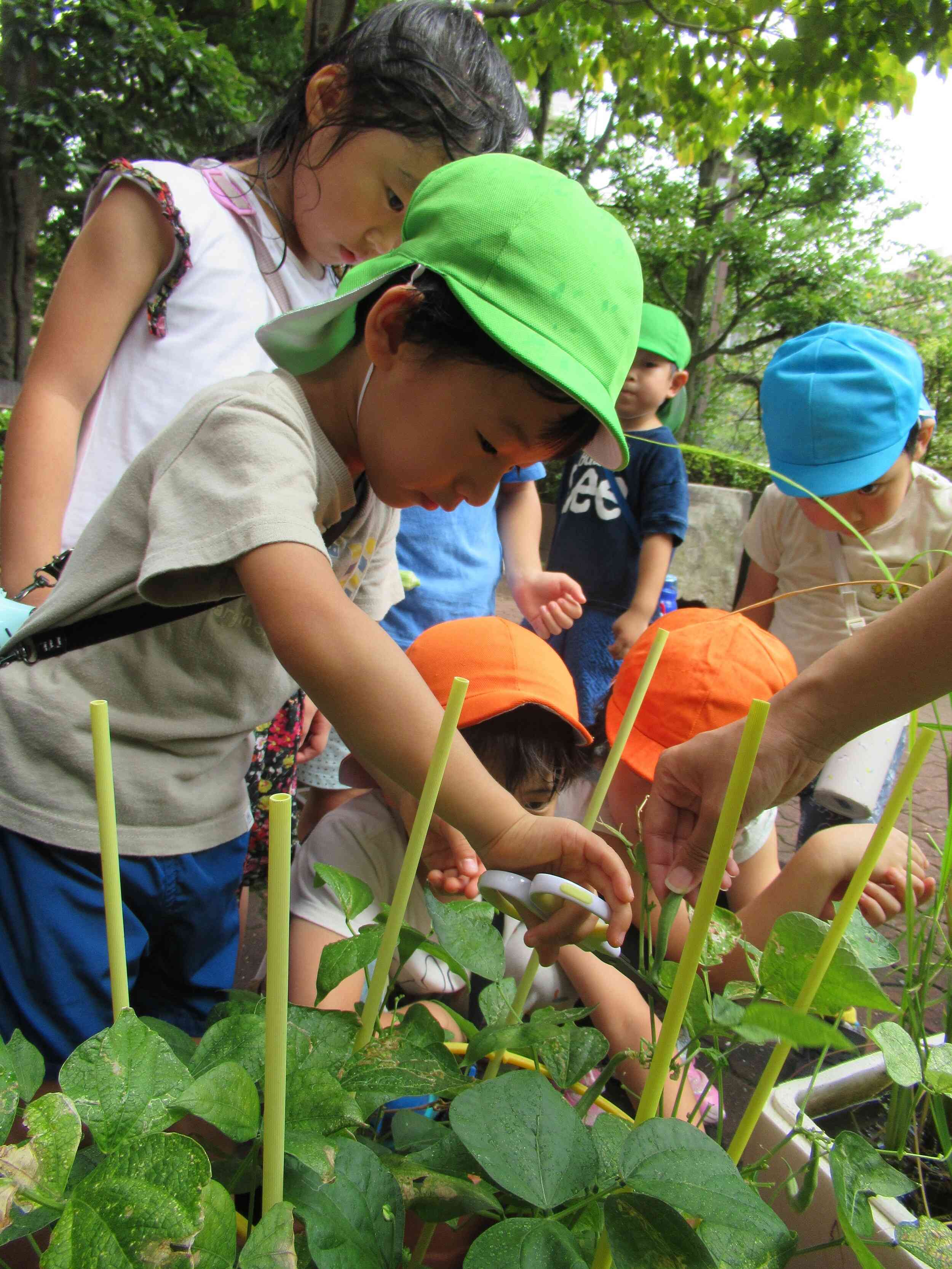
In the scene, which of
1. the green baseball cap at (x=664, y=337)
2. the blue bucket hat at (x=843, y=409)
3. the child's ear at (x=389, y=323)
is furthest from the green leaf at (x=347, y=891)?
the green baseball cap at (x=664, y=337)

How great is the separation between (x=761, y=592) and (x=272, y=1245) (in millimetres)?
2112

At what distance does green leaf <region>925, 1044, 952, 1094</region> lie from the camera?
1.61 feet

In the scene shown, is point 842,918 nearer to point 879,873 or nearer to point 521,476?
point 879,873

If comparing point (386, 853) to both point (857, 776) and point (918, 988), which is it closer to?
point (918, 988)

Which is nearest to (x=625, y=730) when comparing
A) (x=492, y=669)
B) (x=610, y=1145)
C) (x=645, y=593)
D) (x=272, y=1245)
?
(x=610, y=1145)

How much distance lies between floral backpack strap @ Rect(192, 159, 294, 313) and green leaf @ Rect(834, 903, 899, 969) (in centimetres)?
98

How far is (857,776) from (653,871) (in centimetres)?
89

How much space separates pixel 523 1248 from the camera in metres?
0.33

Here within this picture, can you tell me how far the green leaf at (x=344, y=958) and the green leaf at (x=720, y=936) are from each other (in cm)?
19

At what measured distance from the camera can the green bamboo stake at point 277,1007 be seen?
301 mm

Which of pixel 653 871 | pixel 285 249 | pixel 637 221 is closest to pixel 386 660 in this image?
Answer: pixel 653 871

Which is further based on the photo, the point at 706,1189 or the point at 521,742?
the point at 521,742

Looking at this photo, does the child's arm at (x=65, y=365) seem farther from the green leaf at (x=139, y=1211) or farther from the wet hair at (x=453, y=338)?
the green leaf at (x=139, y=1211)

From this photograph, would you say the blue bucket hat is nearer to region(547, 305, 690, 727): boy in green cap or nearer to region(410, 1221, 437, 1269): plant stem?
region(547, 305, 690, 727): boy in green cap
